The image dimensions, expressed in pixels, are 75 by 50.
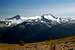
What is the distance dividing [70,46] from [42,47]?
493 cm

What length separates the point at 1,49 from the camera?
41500mm

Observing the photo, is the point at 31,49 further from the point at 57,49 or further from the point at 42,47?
the point at 57,49

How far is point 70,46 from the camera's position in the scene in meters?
39.9

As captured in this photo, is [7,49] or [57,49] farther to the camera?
[7,49]

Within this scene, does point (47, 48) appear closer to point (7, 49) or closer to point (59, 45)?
point (59, 45)

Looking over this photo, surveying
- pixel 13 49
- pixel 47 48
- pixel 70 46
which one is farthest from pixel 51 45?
pixel 13 49

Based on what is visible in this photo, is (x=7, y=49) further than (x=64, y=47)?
Yes

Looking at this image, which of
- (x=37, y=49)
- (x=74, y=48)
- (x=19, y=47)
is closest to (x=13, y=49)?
(x=19, y=47)

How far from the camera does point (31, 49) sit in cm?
4041

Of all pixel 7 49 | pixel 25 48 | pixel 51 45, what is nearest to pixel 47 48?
pixel 51 45

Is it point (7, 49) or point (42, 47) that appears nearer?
point (42, 47)

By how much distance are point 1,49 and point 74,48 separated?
13.2m

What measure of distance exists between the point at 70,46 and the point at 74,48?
95cm

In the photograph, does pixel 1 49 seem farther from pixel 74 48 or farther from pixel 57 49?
→ pixel 74 48
